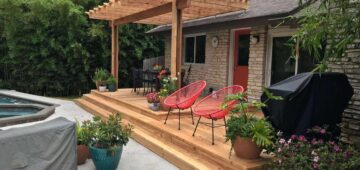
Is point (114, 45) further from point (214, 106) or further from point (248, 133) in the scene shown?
point (248, 133)

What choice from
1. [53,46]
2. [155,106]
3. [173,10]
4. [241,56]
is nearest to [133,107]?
[155,106]

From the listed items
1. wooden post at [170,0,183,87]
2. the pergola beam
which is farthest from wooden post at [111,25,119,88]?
wooden post at [170,0,183,87]

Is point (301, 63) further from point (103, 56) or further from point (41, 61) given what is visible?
point (41, 61)

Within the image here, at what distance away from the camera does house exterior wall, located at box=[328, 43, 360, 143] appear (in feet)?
13.3

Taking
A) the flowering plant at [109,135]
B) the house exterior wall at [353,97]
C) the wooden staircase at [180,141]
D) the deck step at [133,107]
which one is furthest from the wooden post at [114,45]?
the house exterior wall at [353,97]

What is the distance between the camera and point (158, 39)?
581 inches

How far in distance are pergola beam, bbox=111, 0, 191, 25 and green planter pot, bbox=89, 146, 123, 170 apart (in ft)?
11.2

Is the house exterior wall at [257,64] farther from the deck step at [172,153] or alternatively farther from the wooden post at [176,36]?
the deck step at [172,153]

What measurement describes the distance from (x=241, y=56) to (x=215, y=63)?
93 centimetres

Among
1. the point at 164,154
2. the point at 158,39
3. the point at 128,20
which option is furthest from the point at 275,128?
the point at 158,39

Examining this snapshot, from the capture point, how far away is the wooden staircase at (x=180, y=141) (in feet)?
13.6

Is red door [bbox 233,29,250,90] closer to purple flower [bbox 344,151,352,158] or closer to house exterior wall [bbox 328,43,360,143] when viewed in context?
house exterior wall [bbox 328,43,360,143]

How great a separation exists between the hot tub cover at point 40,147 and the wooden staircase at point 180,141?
1.56m

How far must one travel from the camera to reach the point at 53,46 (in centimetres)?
1182
